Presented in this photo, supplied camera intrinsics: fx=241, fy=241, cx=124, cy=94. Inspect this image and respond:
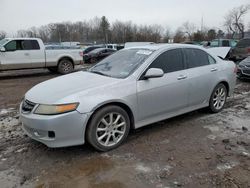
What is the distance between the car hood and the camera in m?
3.33

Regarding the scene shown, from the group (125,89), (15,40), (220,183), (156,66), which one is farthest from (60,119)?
(15,40)

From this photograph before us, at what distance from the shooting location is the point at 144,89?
385 centimetres

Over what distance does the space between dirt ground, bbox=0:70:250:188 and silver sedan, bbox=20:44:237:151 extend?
0.30 meters

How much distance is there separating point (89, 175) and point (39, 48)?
1030 centimetres

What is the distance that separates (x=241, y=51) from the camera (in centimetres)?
1354

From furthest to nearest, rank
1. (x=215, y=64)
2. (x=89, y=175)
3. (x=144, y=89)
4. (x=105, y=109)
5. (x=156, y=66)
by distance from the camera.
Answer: (x=215, y=64) → (x=156, y=66) → (x=144, y=89) → (x=105, y=109) → (x=89, y=175)

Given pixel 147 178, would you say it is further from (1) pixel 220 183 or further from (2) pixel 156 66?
(2) pixel 156 66

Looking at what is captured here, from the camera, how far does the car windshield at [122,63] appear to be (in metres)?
4.02

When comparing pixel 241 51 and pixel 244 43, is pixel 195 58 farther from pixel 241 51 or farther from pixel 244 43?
pixel 244 43

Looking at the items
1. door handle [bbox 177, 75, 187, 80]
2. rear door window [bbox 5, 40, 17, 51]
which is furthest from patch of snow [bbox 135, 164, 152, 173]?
rear door window [bbox 5, 40, 17, 51]

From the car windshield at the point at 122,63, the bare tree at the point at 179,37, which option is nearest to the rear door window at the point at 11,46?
the car windshield at the point at 122,63

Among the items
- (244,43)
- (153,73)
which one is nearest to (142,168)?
(153,73)

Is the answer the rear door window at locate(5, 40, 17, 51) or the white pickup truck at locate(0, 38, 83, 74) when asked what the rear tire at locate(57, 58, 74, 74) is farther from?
the rear door window at locate(5, 40, 17, 51)

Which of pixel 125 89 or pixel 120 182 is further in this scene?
pixel 125 89
